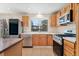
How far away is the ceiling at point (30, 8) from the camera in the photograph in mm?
1855

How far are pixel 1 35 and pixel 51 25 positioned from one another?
2.32 feet

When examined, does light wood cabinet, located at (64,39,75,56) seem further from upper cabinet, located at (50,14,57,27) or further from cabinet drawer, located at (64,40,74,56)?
upper cabinet, located at (50,14,57,27)

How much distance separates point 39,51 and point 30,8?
61 cm

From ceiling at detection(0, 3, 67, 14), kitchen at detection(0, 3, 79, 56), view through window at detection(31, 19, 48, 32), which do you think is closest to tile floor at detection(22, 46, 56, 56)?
kitchen at detection(0, 3, 79, 56)

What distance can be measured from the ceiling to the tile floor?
Result: 52cm

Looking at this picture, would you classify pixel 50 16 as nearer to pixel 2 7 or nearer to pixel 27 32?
pixel 27 32

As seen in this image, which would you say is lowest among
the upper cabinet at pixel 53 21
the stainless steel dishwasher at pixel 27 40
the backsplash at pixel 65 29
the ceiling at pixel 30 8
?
the stainless steel dishwasher at pixel 27 40

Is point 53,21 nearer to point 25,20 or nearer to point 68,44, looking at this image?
point 25,20

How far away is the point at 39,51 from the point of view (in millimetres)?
2041

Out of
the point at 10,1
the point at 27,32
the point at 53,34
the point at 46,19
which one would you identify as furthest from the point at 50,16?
the point at 10,1

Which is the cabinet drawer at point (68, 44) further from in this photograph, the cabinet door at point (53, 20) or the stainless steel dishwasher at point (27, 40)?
the stainless steel dishwasher at point (27, 40)

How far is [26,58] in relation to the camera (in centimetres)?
184

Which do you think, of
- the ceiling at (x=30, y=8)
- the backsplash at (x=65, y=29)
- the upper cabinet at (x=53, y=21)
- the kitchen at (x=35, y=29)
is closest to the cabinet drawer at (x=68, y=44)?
the kitchen at (x=35, y=29)

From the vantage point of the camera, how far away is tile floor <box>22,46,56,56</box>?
1964mm
